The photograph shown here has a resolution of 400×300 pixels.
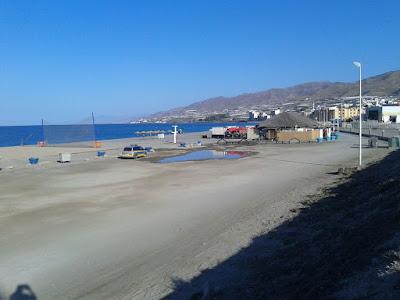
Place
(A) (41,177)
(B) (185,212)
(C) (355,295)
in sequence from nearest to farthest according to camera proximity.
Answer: (C) (355,295)
(B) (185,212)
(A) (41,177)

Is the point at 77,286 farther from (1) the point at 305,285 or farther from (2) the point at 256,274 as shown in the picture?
(1) the point at 305,285

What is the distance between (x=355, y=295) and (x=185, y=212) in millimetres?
10596

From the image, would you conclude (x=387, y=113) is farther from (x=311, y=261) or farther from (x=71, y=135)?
(x=311, y=261)

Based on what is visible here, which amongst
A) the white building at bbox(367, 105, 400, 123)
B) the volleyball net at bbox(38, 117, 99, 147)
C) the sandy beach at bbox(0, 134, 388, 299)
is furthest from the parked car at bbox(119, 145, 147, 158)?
the white building at bbox(367, 105, 400, 123)

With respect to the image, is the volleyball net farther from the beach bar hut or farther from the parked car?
the parked car

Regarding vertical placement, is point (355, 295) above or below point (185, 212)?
above

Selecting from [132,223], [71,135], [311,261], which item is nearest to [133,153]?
[132,223]

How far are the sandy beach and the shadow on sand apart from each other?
51 centimetres

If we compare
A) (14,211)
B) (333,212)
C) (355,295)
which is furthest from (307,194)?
(355,295)

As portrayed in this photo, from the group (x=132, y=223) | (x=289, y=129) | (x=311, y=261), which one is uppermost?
(x=289, y=129)

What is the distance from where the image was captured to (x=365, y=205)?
12.5m

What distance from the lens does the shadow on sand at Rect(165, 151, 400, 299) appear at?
20.3ft

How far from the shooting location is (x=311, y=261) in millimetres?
8133

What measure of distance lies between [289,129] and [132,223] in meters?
48.5
